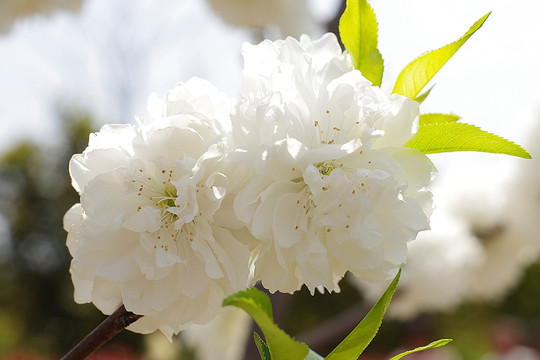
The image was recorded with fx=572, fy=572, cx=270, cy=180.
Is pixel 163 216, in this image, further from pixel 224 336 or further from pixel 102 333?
pixel 224 336

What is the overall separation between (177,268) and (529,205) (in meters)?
1.64

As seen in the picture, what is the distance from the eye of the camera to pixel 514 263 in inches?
74.4

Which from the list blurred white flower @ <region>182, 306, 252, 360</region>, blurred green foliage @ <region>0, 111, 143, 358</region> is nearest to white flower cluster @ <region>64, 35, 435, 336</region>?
blurred white flower @ <region>182, 306, 252, 360</region>

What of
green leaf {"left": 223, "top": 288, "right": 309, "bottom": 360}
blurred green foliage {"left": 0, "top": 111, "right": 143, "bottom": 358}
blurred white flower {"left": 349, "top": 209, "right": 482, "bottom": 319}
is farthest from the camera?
blurred green foliage {"left": 0, "top": 111, "right": 143, "bottom": 358}

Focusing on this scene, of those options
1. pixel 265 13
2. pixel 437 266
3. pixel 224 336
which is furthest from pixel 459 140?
pixel 437 266

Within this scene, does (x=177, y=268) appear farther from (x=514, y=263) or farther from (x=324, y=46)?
(x=514, y=263)

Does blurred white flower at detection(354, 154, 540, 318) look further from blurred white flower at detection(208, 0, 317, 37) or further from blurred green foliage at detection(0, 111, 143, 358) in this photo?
blurred green foliage at detection(0, 111, 143, 358)

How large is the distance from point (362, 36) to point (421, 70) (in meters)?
0.04

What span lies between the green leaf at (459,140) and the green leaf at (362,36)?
43 millimetres

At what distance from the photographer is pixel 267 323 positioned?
26 centimetres

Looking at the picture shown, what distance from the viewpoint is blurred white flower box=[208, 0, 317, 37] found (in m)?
0.75

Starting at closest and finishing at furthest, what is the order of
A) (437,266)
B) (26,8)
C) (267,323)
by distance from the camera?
(267,323) < (26,8) < (437,266)

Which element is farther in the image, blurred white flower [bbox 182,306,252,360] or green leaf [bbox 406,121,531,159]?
blurred white flower [bbox 182,306,252,360]

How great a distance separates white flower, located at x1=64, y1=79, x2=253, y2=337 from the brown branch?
0.01m
